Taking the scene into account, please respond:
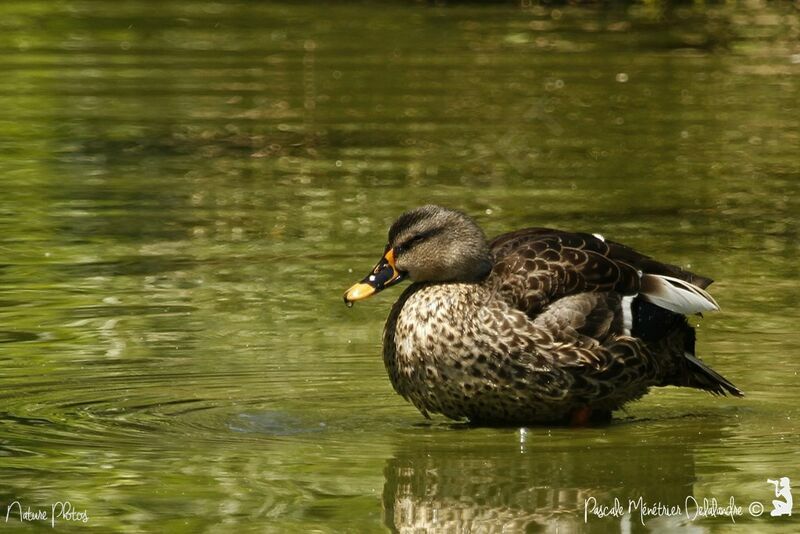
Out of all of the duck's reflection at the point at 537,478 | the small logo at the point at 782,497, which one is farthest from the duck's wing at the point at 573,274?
the small logo at the point at 782,497

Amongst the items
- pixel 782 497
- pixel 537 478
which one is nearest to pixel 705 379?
pixel 537 478

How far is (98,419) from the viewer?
26.5 ft

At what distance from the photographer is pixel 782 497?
691 centimetres

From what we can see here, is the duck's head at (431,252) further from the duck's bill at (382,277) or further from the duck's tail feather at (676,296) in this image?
the duck's tail feather at (676,296)

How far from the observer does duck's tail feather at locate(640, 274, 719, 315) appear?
27.0 feet

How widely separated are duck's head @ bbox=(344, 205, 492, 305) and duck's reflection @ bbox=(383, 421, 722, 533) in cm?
69

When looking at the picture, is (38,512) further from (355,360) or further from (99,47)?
(99,47)

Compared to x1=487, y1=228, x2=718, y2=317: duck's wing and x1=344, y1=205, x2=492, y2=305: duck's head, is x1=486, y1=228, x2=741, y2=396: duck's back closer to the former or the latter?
x1=487, y1=228, x2=718, y2=317: duck's wing

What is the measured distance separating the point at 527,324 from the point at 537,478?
0.90 m

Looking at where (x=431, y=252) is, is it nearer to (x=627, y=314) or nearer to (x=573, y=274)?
(x=573, y=274)

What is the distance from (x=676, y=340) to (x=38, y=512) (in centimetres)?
310

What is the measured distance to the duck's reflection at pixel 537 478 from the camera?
22.1ft

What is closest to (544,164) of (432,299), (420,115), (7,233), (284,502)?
(420,115)

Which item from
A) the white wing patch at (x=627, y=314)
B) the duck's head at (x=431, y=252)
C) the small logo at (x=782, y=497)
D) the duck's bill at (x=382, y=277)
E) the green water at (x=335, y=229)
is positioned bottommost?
the green water at (x=335, y=229)
